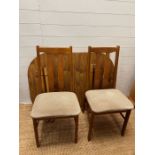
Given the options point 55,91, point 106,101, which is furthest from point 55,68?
point 106,101

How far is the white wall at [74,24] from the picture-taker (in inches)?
67.9

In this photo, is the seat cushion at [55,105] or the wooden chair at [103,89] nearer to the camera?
the seat cushion at [55,105]

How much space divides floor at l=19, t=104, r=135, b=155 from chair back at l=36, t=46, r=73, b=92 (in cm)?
45

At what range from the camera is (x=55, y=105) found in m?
1.56

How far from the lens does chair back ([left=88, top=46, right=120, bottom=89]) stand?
1.80m

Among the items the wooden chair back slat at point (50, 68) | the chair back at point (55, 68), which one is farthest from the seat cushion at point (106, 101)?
the wooden chair back slat at point (50, 68)

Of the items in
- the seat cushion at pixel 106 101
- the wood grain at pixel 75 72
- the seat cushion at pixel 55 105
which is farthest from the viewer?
the wood grain at pixel 75 72

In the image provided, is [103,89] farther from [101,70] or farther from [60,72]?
[60,72]

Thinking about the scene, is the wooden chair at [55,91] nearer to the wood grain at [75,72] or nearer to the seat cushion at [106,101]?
the wood grain at [75,72]

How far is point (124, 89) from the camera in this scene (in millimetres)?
2402

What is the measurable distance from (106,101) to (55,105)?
489 millimetres

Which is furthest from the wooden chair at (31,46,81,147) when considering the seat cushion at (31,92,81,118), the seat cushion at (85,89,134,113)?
the seat cushion at (85,89,134,113)
